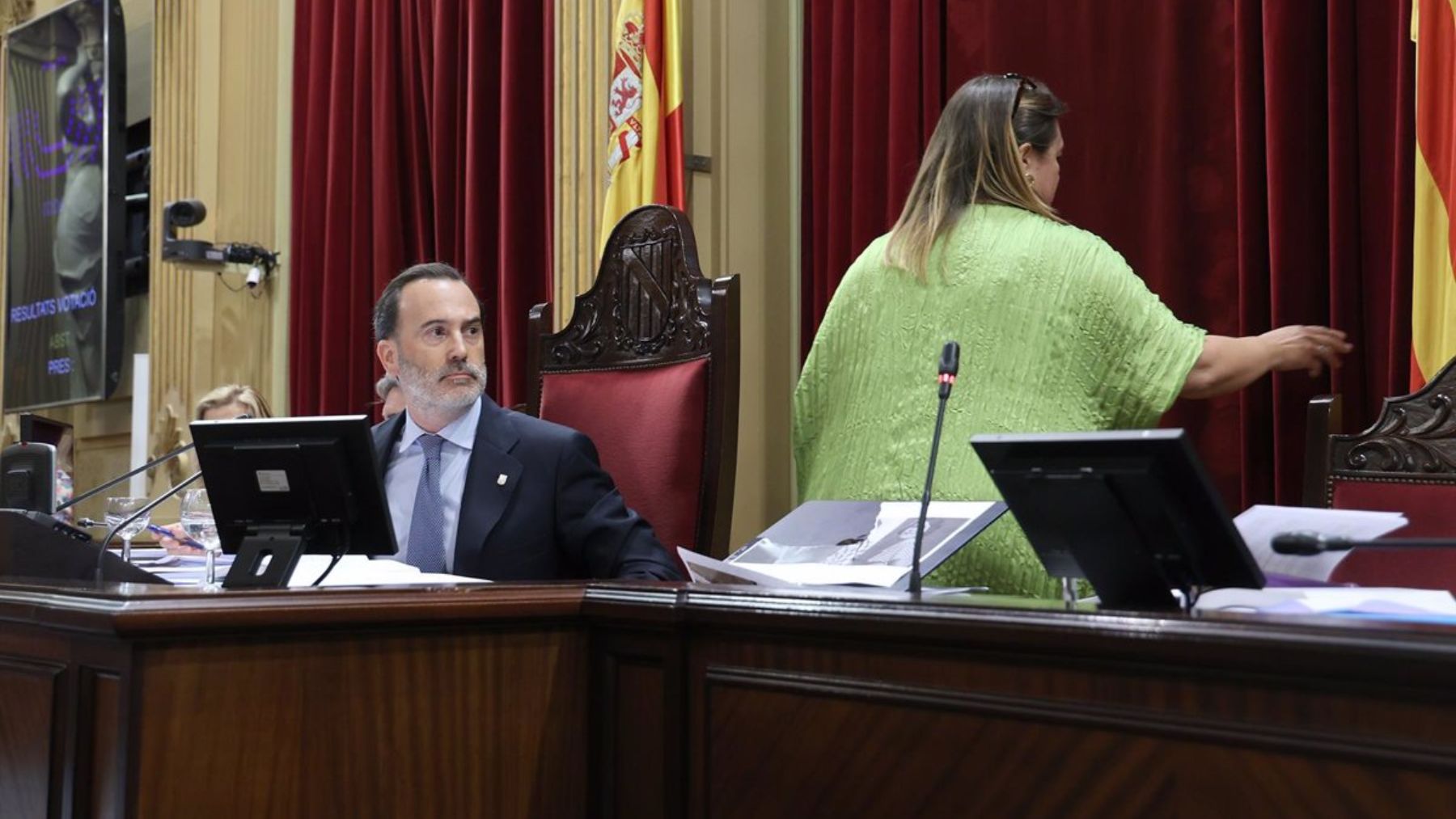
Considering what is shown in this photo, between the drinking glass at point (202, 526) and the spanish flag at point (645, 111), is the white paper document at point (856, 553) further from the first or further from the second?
the spanish flag at point (645, 111)

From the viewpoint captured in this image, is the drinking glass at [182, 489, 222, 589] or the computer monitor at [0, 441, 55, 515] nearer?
the drinking glass at [182, 489, 222, 589]

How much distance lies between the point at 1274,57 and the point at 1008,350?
1.19 metres

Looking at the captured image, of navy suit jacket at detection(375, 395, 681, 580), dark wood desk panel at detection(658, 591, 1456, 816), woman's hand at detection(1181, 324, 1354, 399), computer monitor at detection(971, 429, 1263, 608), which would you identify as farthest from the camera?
navy suit jacket at detection(375, 395, 681, 580)

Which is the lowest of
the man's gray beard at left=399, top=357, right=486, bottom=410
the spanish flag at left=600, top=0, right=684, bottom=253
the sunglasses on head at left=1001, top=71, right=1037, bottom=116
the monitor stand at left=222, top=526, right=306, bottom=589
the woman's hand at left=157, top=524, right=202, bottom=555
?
the woman's hand at left=157, top=524, right=202, bottom=555

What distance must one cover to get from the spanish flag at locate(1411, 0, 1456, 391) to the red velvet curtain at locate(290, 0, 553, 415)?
8.85 feet

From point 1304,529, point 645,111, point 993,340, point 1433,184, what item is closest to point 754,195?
point 645,111

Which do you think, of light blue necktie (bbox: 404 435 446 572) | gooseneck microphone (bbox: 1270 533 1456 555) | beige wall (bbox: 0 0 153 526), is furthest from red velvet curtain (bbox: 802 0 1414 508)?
beige wall (bbox: 0 0 153 526)

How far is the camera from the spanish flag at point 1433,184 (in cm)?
279

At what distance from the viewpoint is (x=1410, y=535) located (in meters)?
2.33

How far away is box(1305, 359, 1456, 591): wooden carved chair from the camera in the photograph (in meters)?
2.33

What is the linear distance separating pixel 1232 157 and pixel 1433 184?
0.56 meters

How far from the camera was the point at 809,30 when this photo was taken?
4.24 meters

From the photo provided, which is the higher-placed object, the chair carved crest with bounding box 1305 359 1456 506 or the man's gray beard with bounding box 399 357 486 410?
the man's gray beard with bounding box 399 357 486 410

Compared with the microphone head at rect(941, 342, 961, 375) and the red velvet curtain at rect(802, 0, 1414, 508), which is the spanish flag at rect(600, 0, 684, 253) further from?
the microphone head at rect(941, 342, 961, 375)
